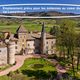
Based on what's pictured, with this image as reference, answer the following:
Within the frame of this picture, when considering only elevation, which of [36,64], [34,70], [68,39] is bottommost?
[34,70]

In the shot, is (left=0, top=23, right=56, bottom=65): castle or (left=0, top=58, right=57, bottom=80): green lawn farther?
(left=0, top=23, right=56, bottom=65): castle

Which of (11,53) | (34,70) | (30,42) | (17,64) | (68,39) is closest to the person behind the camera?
(34,70)

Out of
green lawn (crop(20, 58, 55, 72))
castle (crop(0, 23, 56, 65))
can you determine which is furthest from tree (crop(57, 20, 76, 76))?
castle (crop(0, 23, 56, 65))

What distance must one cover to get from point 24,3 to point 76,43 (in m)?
14.7

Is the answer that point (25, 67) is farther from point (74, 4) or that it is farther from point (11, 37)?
point (74, 4)

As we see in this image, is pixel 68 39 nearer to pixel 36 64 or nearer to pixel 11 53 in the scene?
pixel 36 64

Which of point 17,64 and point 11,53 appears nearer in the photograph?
point 17,64

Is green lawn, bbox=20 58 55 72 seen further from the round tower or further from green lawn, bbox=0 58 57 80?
the round tower

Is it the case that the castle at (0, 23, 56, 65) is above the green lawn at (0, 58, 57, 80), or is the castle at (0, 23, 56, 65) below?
above

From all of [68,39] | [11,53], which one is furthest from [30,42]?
[68,39]

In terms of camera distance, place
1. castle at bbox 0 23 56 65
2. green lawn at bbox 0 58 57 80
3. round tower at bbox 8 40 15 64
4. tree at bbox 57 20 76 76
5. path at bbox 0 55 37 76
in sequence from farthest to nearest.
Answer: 1. castle at bbox 0 23 56 65
2. round tower at bbox 8 40 15 64
3. tree at bbox 57 20 76 76
4. path at bbox 0 55 37 76
5. green lawn at bbox 0 58 57 80

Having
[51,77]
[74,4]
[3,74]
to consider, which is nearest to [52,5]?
[74,4]

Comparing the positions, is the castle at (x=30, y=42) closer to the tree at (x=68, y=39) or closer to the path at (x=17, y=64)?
the path at (x=17, y=64)

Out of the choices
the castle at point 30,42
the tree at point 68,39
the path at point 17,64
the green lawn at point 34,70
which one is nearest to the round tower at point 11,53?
the path at point 17,64
